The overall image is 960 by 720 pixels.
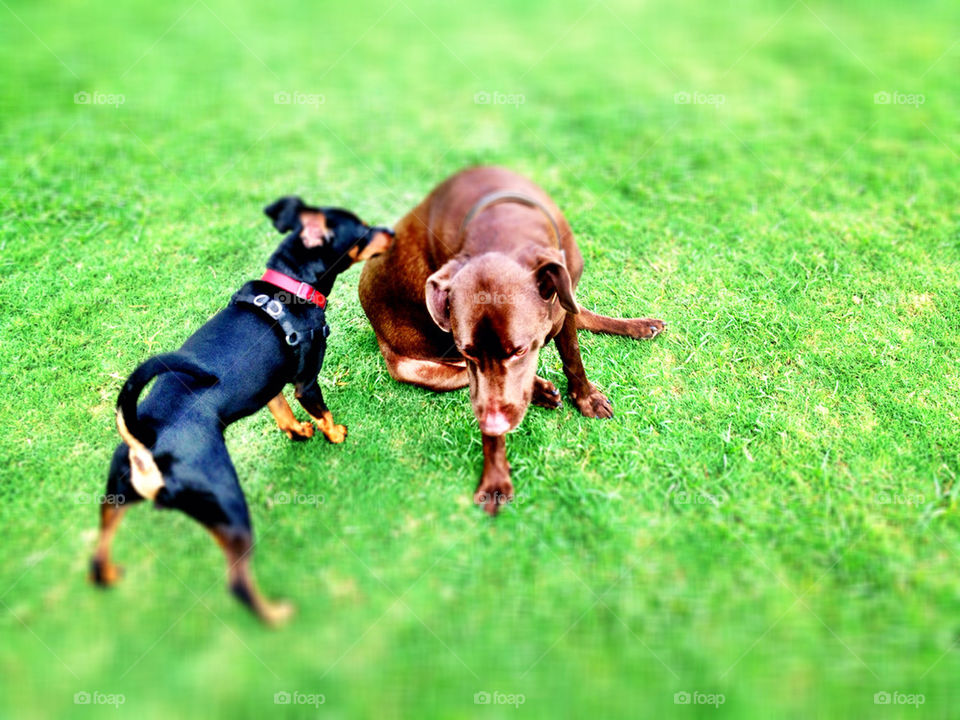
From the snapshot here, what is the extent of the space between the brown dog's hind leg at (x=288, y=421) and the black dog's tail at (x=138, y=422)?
2.52ft

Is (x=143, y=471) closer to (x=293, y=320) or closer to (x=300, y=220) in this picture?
(x=293, y=320)

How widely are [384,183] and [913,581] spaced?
193 inches

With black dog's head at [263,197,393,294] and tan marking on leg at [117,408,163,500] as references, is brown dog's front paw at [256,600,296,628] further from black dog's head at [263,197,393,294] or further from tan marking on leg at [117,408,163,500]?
black dog's head at [263,197,393,294]

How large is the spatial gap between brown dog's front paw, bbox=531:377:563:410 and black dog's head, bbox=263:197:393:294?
49.2 inches

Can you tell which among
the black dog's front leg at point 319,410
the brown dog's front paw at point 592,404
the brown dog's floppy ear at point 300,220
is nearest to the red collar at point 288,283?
the brown dog's floppy ear at point 300,220

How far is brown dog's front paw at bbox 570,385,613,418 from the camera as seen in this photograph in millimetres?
3996

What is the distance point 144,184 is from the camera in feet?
19.5

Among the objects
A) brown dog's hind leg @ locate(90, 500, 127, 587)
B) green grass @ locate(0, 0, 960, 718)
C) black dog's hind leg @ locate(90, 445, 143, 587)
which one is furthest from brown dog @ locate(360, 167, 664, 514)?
brown dog's hind leg @ locate(90, 500, 127, 587)

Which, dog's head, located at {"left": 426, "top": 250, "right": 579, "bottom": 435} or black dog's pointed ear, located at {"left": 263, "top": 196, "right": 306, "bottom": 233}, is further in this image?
black dog's pointed ear, located at {"left": 263, "top": 196, "right": 306, "bottom": 233}

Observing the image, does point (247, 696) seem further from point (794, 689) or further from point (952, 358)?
point (952, 358)

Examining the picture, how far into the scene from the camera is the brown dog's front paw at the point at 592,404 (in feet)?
13.1

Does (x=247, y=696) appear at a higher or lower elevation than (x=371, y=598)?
lower

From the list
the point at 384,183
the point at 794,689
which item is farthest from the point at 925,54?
the point at 794,689

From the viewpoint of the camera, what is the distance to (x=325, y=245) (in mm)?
3562
